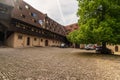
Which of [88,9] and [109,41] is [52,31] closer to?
[88,9]

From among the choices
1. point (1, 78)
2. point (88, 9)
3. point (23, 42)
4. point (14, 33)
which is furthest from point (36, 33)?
point (1, 78)

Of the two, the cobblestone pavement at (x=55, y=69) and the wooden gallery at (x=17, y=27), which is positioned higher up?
the wooden gallery at (x=17, y=27)

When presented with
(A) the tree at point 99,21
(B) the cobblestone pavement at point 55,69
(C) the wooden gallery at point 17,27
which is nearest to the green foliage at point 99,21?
(A) the tree at point 99,21

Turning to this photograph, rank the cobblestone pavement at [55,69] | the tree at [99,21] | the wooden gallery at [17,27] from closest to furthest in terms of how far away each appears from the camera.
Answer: the cobblestone pavement at [55,69] < the tree at [99,21] < the wooden gallery at [17,27]

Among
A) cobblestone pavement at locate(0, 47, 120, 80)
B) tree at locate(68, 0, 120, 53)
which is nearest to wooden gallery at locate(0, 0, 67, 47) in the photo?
tree at locate(68, 0, 120, 53)

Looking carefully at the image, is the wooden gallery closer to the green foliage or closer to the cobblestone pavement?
the green foliage

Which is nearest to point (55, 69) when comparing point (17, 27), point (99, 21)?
point (99, 21)

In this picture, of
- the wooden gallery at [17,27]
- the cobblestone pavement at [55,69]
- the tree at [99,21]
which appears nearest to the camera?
the cobblestone pavement at [55,69]

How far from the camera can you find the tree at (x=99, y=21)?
1867 cm

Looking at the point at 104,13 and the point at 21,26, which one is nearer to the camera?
the point at 104,13

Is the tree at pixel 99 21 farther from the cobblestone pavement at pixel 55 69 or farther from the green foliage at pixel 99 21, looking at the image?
the cobblestone pavement at pixel 55 69

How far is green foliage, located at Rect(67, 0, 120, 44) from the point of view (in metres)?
18.7

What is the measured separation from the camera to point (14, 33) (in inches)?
1283

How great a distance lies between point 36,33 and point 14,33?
9101 mm
